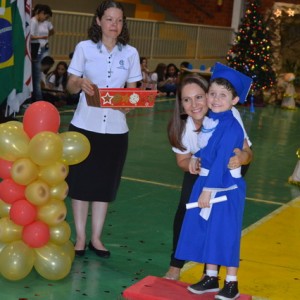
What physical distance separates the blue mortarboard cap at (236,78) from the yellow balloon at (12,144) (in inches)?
53.2

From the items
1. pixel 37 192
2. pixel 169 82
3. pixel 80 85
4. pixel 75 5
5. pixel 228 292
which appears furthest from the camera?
pixel 75 5

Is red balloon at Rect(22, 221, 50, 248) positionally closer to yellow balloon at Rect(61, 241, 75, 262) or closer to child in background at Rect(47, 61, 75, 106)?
yellow balloon at Rect(61, 241, 75, 262)

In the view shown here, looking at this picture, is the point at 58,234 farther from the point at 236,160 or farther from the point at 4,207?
the point at 236,160

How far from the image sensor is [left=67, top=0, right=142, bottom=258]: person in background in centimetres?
564

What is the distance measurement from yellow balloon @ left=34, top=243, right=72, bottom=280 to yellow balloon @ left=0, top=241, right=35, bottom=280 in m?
0.06

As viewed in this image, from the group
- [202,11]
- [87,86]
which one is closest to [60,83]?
[87,86]

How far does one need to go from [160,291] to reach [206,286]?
293 mm

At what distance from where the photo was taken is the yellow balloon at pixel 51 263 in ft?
17.0

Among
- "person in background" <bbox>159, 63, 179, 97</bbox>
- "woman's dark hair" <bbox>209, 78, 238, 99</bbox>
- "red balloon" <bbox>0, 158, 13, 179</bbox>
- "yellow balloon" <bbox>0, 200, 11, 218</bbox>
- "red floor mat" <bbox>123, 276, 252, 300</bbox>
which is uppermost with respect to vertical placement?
"woman's dark hair" <bbox>209, 78, 238, 99</bbox>

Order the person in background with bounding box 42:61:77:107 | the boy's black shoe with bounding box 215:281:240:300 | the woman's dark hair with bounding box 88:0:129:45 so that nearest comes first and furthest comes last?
the boy's black shoe with bounding box 215:281:240:300 → the woman's dark hair with bounding box 88:0:129:45 → the person in background with bounding box 42:61:77:107

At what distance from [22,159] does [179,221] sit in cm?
112

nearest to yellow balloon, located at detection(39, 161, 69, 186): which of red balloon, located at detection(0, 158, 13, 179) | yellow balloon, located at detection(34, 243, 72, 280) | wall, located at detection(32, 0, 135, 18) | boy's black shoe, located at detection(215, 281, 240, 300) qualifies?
red balloon, located at detection(0, 158, 13, 179)

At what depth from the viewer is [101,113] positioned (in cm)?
563

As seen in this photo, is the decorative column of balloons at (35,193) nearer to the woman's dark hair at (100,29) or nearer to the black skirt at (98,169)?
the black skirt at (98,169)
